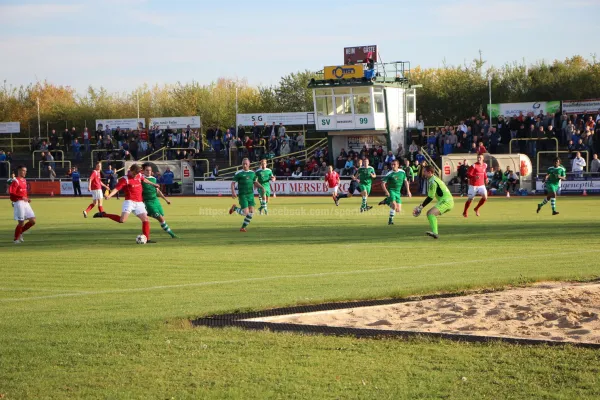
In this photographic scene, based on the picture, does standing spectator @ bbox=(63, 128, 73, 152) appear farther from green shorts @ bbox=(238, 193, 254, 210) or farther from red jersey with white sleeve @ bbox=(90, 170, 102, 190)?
green shorts @ bbox=(238, 193, 254, 210)

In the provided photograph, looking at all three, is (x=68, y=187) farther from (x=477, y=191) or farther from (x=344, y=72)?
(x=477, y=191)

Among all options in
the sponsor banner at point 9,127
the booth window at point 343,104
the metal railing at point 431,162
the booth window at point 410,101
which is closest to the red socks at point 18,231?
the metal railing at point 431,162

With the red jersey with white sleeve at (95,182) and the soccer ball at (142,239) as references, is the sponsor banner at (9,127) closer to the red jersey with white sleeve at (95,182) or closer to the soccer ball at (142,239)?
the red jersey with white sleeve at (95,182)

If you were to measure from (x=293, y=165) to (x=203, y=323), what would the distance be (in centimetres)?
4581

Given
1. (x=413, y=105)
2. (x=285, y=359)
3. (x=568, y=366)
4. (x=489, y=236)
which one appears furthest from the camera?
(x=413, y=105)

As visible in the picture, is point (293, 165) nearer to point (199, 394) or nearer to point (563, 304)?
point (563, 304)

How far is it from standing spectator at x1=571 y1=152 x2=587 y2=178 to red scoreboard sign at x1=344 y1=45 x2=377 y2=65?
67.4 ft

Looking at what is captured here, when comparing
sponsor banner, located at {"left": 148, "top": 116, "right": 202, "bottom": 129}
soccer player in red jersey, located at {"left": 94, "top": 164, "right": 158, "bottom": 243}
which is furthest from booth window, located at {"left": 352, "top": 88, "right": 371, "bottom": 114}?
soccer player in red jersey, located at {"left": 94, "top": 164, "right": 158, "bottom": 243}

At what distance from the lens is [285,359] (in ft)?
25.8

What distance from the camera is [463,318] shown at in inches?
392

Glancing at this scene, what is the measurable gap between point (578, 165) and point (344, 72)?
20266 mm

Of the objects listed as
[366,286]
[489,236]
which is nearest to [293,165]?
[489,236]

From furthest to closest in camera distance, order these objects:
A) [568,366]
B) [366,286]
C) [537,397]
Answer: [366,286] < [568,366] < [537,397]

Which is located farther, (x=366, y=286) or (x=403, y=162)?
(x=403, y=162)
